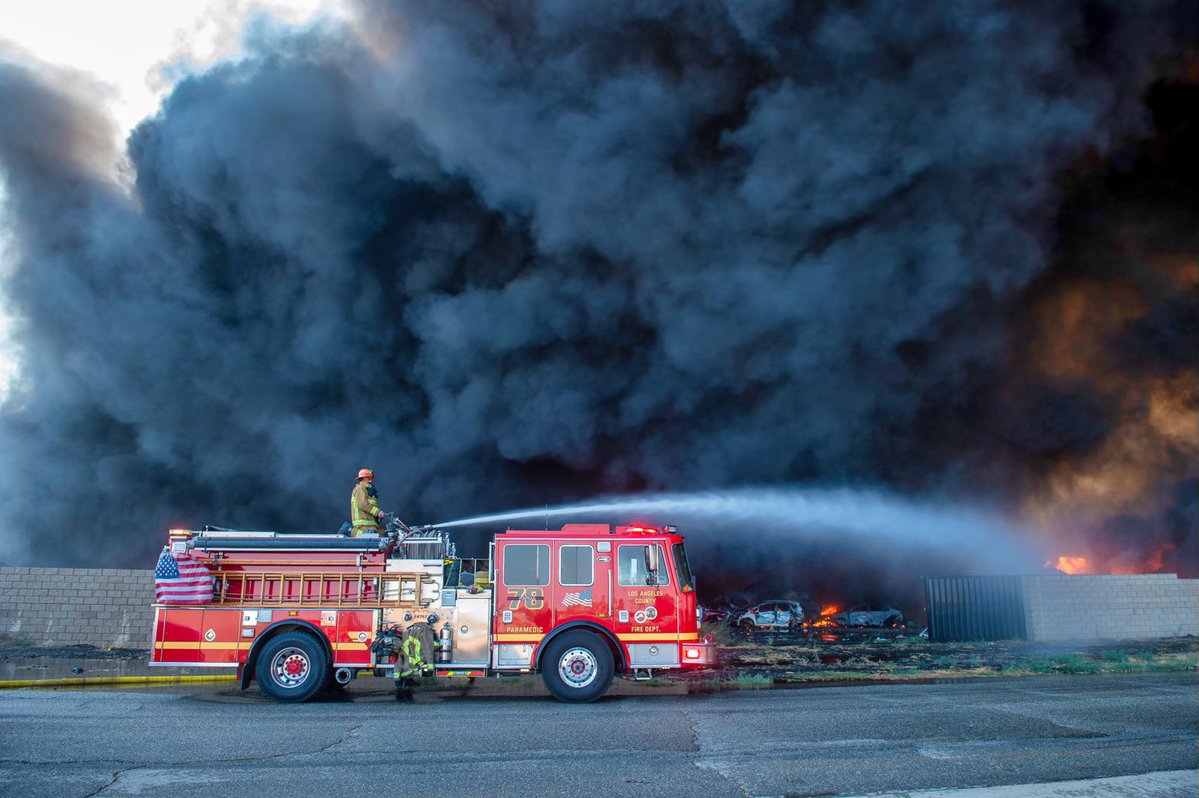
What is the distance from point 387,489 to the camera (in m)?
23.6

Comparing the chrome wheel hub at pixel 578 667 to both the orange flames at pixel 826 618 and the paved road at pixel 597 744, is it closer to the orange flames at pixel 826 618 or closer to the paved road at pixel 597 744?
the paved road at pixel 597 744

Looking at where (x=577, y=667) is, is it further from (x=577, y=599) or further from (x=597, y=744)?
(x=597, y=744)

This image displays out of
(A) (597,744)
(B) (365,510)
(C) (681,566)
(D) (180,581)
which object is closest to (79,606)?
(D) (180,581)

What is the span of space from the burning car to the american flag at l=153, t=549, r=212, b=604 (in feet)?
57.3

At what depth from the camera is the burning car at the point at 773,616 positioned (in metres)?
25.1

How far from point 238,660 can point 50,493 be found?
18.1m

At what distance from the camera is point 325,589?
10484 mm

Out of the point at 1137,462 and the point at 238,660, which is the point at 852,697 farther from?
the point at 1137,462

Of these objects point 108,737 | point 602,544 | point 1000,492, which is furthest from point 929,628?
point 108,737

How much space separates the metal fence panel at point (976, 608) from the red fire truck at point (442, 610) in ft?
39.5

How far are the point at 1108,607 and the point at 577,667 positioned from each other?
1516cm

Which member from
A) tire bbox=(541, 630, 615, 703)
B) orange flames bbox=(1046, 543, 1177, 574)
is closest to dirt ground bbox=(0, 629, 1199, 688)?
tire bbox=(541, 630, 615, 703)

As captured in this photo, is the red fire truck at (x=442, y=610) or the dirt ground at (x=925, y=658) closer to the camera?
the red fire truck at (x=442, y=610)

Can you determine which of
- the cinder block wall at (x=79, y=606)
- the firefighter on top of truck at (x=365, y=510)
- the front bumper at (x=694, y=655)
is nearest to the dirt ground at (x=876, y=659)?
the cinder block wall at (x=79, y=606)
